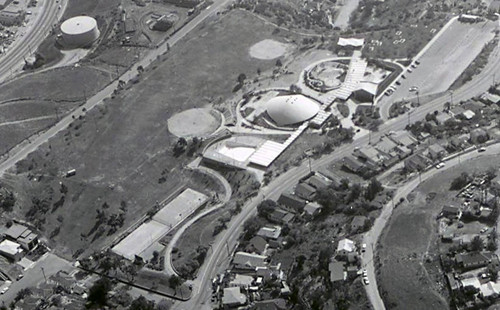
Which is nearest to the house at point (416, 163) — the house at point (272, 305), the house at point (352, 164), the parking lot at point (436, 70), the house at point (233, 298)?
the house at point (352, 164)

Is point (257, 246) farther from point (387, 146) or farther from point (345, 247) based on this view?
point (387, 146)

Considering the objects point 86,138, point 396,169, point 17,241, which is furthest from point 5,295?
point 396,169

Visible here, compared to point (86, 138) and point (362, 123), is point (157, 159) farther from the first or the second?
point (362, 123)

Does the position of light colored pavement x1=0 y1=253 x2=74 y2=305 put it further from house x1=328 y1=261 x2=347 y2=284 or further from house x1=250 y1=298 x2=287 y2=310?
house x1=328 y1=261 x2=347 y2=284

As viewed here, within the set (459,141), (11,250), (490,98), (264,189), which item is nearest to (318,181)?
(264,189)

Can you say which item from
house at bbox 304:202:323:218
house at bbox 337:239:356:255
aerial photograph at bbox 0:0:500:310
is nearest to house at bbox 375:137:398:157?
aerial photograph at bbox 0:0:500:310

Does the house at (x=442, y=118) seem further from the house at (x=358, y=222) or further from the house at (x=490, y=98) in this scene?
the house at (x=358, y=222)

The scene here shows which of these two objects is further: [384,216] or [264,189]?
[264,189]
